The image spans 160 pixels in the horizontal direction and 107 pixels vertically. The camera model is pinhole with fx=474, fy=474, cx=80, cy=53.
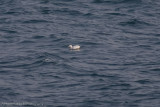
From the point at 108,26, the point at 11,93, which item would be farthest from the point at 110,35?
the point at 11,93

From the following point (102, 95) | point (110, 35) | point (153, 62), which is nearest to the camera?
point (102, 95)

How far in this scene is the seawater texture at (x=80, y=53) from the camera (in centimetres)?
2238

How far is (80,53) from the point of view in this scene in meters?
28.1

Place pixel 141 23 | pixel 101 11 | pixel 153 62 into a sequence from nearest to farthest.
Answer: pixel 153 62, pixel 141 23, pixel 101 11

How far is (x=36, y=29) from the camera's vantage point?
106 ft

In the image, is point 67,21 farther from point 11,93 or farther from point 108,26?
point 11,93

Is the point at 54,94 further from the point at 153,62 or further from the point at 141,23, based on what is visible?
the point at 141,23

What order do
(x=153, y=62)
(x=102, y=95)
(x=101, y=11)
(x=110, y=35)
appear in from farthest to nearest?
(x=101, y=11), (x=110, y=35), (x=153, y=62), (x=102, y=95)

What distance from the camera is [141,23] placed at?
33719 mm

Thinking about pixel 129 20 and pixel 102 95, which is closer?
pixel 102 95

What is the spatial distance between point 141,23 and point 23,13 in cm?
888

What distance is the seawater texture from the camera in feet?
73.4

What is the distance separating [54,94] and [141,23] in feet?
43.1


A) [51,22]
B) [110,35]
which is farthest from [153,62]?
[51,22]
